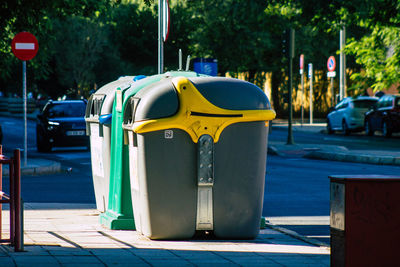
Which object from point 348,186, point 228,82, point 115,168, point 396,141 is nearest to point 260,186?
point 228,82

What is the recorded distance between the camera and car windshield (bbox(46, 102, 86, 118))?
25.2 m

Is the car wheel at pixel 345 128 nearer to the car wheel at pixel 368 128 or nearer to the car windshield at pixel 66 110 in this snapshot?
the car wheel at pixel 368 128

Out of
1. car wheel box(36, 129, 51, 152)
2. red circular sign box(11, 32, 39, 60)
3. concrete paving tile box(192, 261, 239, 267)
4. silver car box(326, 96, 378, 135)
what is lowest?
car wheel box(36, 129, 51, 152)

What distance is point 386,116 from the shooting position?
30.7 meters

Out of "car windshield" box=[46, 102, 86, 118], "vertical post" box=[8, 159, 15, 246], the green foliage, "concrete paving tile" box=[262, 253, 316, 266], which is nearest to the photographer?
"concrete paving tile" box=[262, 253, 316, 266]

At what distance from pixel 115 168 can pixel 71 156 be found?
13.0 m

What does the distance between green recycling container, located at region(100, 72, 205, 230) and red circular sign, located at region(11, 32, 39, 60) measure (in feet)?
27.3

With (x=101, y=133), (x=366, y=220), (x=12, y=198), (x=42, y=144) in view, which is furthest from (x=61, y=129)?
(x=366, y=220)

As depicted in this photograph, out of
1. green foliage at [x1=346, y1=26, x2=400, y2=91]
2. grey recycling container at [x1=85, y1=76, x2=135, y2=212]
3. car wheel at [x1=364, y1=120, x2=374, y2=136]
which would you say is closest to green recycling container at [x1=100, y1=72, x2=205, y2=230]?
grey recycling container at [x1=85, y1=76, x2=135, y2=212]

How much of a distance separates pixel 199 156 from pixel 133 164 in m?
0.76

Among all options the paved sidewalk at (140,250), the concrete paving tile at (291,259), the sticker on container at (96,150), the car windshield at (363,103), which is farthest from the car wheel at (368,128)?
the concrete paving tile at (291,259)

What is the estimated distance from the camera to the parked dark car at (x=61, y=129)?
24266 mm

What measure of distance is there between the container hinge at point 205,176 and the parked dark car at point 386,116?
22.6m

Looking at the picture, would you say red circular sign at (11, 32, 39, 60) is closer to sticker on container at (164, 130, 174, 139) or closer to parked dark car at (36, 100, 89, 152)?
parked dark car at (36, 100, 89, 152)
